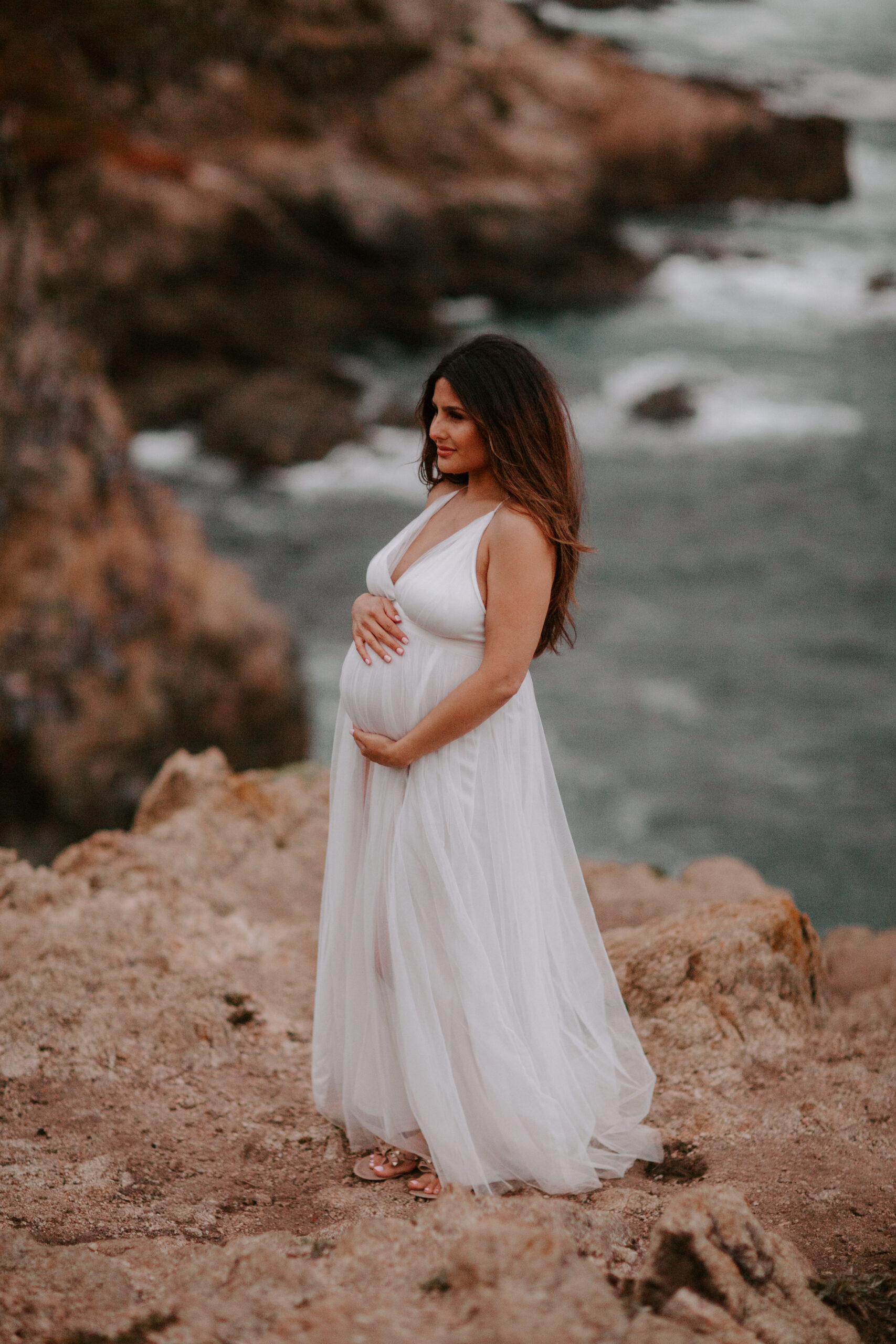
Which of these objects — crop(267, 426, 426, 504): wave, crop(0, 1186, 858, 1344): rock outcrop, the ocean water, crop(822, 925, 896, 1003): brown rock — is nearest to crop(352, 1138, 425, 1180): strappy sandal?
crop(0, 1186, 858, 1344): rock outcrop

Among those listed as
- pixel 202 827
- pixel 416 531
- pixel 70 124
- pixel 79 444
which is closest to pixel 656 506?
pixel 79 444

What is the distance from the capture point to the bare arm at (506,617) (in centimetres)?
220

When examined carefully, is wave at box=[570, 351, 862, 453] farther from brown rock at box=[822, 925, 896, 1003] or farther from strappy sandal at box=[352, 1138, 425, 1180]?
strappy sandal at box=[352, 1138, 425, 1180]

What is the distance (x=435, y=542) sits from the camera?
237 centimetres

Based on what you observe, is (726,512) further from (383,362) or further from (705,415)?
(383,362)

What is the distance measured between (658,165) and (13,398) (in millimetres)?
16744

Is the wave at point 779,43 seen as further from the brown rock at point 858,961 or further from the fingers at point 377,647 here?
the fingers at point 377,647

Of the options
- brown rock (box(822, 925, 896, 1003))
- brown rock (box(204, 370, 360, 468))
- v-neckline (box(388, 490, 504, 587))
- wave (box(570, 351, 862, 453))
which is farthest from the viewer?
wave (box(570, 351, 862, 453))

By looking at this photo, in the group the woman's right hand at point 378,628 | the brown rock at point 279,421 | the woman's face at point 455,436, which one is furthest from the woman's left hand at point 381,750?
the brown rock at point 279,421

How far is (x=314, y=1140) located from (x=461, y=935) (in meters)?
0.77

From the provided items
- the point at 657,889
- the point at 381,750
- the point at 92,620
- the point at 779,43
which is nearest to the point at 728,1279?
the point at 381,750

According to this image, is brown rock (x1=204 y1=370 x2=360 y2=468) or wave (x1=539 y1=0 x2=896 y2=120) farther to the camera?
wave (x1=539 y1=0 x2=896 y2=120)

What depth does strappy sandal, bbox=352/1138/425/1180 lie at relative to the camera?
250 centimetres

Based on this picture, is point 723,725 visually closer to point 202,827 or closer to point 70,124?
point 202,827
